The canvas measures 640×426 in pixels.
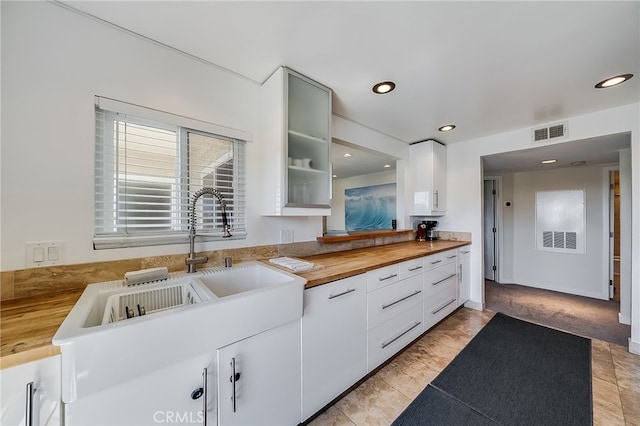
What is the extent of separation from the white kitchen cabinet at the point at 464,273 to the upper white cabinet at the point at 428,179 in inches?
23.9

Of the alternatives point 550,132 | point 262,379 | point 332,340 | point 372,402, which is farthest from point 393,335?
point 550,132

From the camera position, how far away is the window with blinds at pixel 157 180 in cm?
126

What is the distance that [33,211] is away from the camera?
42.4 inches

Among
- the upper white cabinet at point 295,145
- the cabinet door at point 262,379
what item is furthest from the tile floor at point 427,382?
the upper white cabinet at point 295,145

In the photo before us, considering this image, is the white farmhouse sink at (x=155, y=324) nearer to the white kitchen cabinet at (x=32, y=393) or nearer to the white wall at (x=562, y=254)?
the white kitchen cabinet at (x=32, y=393)

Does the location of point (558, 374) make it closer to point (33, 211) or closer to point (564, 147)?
point (564, 147)

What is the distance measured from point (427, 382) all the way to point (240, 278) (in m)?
1.59

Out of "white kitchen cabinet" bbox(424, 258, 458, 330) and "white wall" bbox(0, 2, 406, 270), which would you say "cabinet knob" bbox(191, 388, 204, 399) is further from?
"white kitchen cabinet" bbox(424, 258, 458, 330)

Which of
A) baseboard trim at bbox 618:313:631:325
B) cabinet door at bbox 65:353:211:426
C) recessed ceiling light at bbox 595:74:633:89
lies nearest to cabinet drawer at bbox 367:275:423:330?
cabinet door at bbox 65:353:211:426

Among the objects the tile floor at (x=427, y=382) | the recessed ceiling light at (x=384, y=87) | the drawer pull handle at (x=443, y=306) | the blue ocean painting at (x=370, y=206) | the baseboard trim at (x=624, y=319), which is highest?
the recessed ceiling light at (x=384, y=87)

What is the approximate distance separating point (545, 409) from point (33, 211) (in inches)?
123

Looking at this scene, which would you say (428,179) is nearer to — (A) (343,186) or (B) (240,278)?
(B) (240,278)

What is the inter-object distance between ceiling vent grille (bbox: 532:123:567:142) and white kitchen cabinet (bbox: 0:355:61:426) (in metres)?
3.93

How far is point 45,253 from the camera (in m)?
1.10
